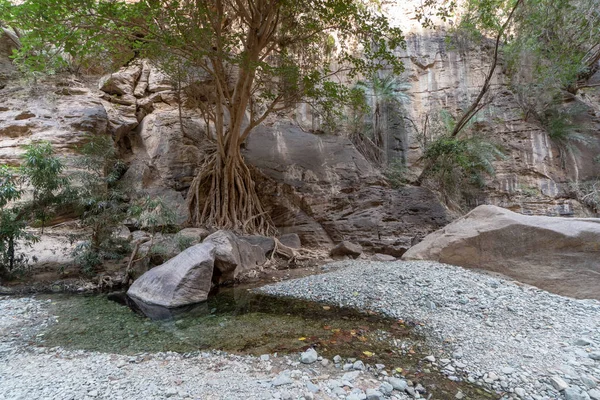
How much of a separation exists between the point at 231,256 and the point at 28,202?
13.4 feet

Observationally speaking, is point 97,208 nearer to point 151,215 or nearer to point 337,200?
point 151,215

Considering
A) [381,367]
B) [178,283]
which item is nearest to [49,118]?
[178,283]

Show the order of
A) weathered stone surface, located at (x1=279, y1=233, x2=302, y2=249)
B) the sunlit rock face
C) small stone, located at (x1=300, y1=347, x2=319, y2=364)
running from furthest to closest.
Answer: the sunlit rock face, weathered stone surface, located at (x1=279, y1=233, x2=302, y2=249), small stone, located at (x1=300, y1=347, x2=319, y2=364)

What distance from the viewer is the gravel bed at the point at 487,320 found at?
8.30 feet

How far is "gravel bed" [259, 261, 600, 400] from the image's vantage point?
8.30 feet

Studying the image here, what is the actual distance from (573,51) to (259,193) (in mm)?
11365

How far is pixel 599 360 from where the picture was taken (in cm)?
272

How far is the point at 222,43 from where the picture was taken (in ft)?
23.1

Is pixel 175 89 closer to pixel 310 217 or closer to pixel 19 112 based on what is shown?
pixel 19 112

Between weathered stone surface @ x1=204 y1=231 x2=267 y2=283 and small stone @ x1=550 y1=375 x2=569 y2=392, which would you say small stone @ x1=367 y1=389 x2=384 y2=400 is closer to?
small stone @ x1=550 y1=375 x2=569 y2=392

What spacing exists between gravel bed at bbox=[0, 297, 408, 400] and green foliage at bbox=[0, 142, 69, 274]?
10.0 ft

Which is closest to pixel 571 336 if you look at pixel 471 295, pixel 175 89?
pixel 471 295

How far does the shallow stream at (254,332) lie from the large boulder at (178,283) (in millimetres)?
274

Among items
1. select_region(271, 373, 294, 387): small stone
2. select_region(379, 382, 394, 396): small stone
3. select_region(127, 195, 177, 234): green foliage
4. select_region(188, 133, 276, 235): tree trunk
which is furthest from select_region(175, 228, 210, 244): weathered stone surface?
select_region(379, 382, 394, 396): small stone
